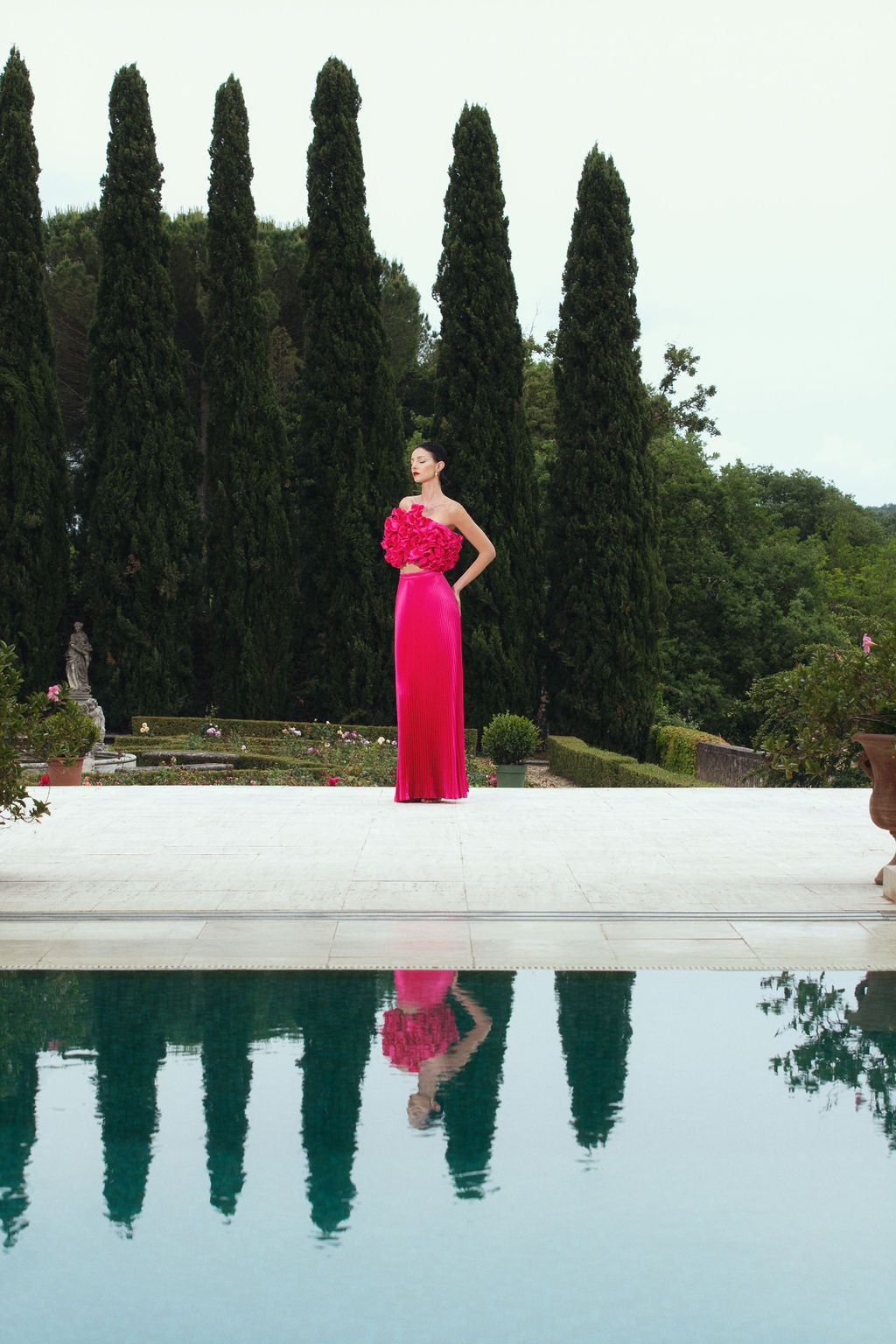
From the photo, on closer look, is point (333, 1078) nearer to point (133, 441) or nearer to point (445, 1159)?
point (445, 1159)

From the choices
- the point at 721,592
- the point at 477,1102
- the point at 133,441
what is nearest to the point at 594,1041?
the point at 477,1102

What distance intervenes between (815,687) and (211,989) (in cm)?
331

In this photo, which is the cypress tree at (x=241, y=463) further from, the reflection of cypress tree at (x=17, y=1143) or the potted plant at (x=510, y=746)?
the reflection of cypress tree at (x=17, y=1143)

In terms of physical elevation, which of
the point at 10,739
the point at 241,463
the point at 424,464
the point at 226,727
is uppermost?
the point at 241,463

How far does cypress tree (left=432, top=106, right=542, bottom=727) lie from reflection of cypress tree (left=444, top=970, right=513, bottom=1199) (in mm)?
17121

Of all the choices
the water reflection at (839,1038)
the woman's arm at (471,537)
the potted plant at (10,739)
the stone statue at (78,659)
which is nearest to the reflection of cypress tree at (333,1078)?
the water reflection at (839,1038)

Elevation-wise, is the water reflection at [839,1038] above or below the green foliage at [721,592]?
below

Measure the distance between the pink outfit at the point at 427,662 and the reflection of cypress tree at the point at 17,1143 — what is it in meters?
5.29

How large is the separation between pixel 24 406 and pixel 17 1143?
19.4 metres

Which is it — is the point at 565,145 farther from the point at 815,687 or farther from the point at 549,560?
the point at 815,687

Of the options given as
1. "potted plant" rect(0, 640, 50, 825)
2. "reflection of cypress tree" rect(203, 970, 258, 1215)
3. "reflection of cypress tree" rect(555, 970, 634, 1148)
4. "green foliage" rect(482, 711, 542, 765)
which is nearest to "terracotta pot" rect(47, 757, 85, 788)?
"green foliage" rect(482, 711, 542, 765)

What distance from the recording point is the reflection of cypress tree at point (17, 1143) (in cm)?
264

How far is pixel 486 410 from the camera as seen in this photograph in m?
21.5

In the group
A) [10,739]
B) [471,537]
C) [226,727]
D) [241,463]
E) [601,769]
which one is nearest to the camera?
[10,739]
